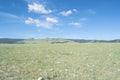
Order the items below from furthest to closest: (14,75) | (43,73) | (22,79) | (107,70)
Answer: (107,70), (43,73), (14,75), (22,79)

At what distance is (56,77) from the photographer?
1186 centimetres

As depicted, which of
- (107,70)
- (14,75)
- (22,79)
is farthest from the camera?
(107,70)

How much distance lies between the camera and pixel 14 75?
1185 cm

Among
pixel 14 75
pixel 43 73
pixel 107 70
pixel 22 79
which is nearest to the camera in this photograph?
pixel 22 79

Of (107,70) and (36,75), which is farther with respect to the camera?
(107,70)

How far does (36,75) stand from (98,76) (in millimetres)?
3682

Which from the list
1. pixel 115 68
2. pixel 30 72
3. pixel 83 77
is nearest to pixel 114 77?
pixel 83 77

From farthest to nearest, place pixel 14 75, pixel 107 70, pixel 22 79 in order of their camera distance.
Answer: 1. pixel 107 70
2. pixel 14 75
3. pixel 22 79

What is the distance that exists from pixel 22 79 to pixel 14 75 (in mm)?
998

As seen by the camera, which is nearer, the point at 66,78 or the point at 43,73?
the point at 66,78

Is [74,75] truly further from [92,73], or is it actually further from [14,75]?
[14,75]

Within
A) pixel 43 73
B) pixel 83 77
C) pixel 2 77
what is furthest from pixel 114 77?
pixel 2 77

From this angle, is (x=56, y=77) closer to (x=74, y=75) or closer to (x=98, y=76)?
(x=74, y=75)

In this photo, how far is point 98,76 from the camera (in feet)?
40.2
